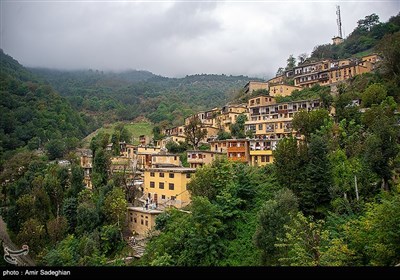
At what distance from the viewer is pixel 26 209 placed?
9711 millimetres

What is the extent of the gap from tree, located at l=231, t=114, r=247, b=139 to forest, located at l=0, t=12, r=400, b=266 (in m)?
3.65

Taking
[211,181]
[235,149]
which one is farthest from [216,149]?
[211,181]

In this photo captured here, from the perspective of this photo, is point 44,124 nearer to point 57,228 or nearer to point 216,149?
point 57,228

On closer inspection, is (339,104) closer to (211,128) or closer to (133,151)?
(211,128)

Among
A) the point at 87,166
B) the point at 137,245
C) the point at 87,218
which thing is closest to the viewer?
the point at 137,245

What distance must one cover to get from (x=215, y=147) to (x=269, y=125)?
7.97 ft

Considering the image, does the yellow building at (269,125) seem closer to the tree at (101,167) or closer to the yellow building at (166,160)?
the yellow building at (166,160)

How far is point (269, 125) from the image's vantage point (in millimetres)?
13344

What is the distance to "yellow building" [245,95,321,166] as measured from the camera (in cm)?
1130

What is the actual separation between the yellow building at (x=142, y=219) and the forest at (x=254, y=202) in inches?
12.4

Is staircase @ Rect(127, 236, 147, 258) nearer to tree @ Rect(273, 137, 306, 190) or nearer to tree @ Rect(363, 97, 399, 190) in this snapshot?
tree @ Rect(273, 137, 306, 190)

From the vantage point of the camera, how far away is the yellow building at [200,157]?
11.7 metres

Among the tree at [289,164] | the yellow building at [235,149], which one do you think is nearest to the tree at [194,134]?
the yellow building at [235,149]
